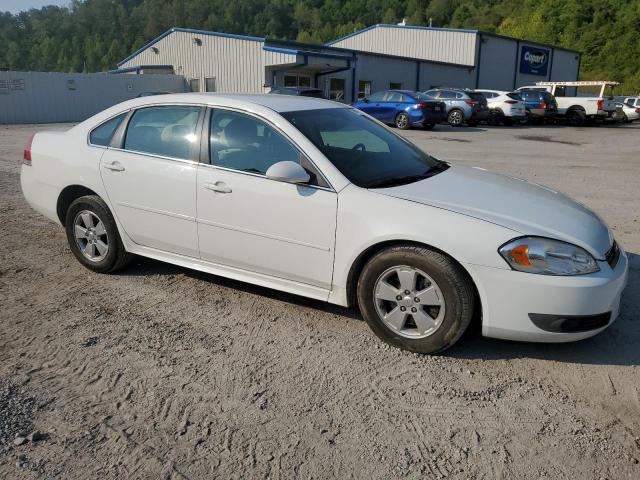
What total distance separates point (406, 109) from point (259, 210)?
1891cm

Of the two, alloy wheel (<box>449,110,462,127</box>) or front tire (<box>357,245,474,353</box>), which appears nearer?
front tire (<box>357,245,474,353</box>)

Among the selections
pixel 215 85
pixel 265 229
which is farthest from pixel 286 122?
Answer: pixel 215 85

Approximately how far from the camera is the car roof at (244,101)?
164 inches

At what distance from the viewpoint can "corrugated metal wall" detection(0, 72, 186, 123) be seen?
27.0 metres

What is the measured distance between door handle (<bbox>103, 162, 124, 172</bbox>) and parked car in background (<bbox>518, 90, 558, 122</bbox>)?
24.9 metres

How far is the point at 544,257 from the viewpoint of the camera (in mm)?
3219

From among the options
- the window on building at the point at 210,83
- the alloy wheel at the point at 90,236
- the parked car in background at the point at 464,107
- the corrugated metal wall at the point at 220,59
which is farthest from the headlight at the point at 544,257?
the window on building at the point at 210,83

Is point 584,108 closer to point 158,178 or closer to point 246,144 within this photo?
A: point 246,144

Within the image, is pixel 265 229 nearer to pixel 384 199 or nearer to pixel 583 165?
pixel 384 199

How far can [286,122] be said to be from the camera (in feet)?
12.9

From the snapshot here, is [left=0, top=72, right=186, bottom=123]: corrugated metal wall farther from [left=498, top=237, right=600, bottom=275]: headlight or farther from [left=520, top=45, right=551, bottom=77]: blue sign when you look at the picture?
[left=498, top=237, right=600, bottom=275]: headlight

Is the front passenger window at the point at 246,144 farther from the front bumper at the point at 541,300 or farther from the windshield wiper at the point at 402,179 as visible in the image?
the front bumper at the point at 541,300

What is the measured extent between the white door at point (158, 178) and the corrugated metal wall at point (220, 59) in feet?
80.5

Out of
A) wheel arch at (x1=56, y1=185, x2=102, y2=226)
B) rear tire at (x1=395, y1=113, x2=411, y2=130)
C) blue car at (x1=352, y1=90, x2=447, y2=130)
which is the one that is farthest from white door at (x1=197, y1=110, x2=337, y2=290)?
rear tire at (x1=395, y1=113, x2=411, y2=130)
